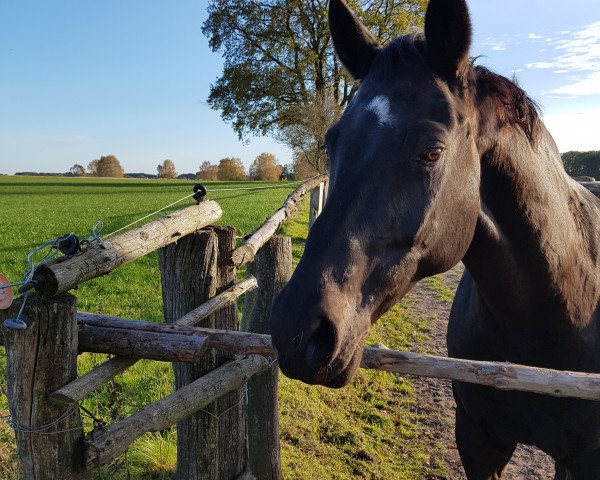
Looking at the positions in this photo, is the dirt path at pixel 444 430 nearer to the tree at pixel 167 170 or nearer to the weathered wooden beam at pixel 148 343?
the weathered wooden beam at pixel 148 343

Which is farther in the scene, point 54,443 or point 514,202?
point 514,202

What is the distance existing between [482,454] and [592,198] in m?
1.68

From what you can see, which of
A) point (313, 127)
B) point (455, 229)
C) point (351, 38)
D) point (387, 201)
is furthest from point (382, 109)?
point (313, 127)

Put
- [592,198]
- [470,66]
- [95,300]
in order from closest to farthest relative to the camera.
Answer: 1. [470,66]
2. [592,198]
3. [95,300]

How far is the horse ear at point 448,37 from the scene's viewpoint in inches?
69.3

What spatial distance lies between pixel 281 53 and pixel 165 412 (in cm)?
2524

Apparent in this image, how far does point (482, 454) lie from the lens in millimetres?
2812

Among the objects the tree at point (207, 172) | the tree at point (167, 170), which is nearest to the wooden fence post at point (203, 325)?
the tree at point (207, 172)

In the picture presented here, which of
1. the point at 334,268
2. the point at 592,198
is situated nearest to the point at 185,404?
the point at 334,268

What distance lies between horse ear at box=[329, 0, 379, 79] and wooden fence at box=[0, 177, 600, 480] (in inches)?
46.1

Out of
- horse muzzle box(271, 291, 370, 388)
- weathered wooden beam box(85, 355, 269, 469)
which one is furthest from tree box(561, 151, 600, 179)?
horse muzzle box(271, 291, 370, 388)

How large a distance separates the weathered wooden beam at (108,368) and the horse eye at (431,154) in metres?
1.39

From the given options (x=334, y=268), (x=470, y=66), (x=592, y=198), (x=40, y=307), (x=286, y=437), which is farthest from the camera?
(x=286, y=437)

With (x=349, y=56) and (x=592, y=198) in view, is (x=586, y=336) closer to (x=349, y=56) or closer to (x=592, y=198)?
(x=592, y=198)
